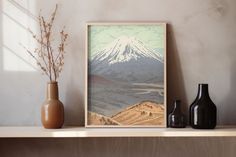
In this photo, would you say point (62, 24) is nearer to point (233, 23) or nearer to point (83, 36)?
point (83, 36)

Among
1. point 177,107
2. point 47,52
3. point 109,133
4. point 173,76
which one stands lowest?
point 109,133

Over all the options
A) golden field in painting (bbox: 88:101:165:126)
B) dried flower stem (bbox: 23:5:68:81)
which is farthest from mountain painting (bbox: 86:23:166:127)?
dried flower stem (bbox: 23:5:68:81)

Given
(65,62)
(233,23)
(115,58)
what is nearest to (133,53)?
(115,58)

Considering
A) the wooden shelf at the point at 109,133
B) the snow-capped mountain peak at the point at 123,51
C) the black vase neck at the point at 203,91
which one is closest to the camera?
the wooden shelf at the point at 109,133

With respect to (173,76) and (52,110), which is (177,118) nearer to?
(173,76)

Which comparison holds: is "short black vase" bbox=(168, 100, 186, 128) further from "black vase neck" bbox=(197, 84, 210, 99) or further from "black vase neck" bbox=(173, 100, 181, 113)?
"black vase neck" bbox=(197, 84, 210, 99)

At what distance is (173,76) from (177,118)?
8.8 inches

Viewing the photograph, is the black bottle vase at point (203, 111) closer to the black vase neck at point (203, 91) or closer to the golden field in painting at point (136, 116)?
the black vase neck at point (203, 91)

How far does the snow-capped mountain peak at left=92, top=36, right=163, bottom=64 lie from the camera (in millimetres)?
1811

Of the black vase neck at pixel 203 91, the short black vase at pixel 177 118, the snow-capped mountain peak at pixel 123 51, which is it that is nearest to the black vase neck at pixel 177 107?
the short black vase at pixel 177 118

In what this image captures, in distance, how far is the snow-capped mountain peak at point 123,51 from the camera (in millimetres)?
1811

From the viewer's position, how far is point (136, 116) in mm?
1779

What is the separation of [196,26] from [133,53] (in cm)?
34

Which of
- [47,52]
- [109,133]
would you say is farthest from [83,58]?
[109,133]
